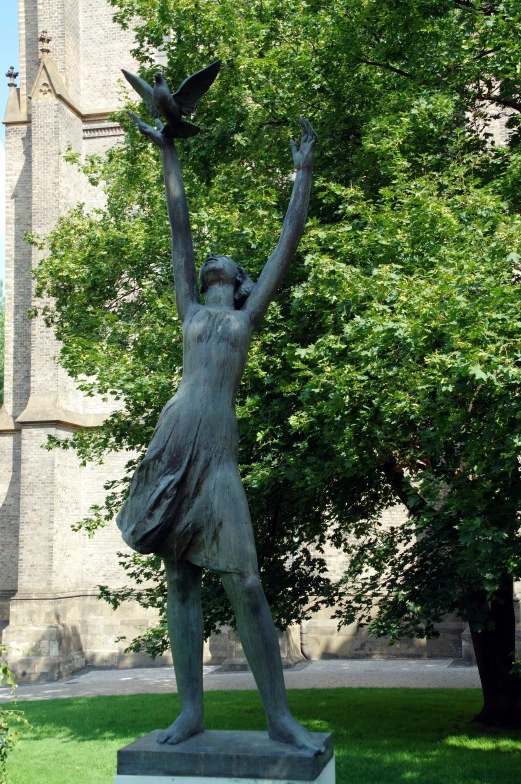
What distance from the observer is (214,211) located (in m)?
10.9

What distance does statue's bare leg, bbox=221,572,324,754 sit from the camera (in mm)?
3562

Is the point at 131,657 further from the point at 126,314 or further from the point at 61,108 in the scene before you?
the point at 61,108

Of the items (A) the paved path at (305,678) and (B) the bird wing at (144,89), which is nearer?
(B) the bird wing at (144,89)

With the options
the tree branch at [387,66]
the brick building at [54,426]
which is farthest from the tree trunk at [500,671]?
the brick building at [54,426]

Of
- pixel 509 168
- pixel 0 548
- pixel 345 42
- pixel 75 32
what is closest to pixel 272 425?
pixel 509 168

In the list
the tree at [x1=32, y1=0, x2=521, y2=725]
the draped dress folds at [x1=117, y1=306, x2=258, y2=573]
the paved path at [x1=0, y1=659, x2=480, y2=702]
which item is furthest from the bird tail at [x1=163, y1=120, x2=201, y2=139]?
the paved path at [x1=0, y1=659, x2=480, y2=702]

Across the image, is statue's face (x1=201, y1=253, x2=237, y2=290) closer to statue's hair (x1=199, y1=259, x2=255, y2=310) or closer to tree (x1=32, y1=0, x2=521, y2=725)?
statue's hair (x1=199, y1=259, x2=255, y2=310)

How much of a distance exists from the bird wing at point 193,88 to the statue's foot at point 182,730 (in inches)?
109

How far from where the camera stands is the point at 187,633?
3.80 meters

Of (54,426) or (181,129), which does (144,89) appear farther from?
(54,426)

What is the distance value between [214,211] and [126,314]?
2946 mm

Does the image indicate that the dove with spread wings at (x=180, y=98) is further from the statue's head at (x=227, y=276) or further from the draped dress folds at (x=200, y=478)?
the draped dress folds at (x=200, y=478)

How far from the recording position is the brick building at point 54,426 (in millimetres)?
19453

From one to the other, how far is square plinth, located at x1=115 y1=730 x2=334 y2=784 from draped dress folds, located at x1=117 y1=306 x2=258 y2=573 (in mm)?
681
